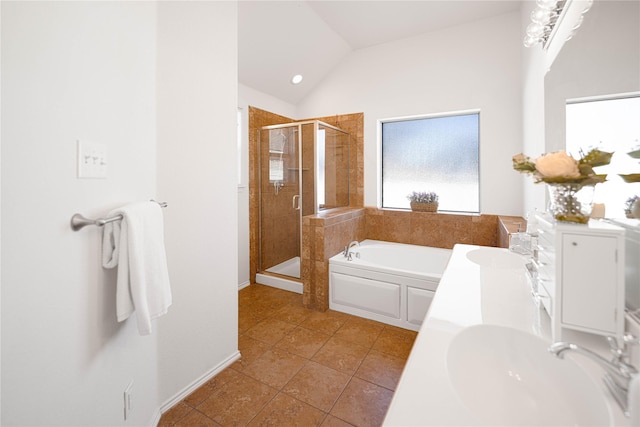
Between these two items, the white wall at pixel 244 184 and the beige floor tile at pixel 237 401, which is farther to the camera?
the white wall at pixel 244 184

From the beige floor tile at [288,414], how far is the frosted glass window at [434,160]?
8.74ft

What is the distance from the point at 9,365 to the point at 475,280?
1.64 m

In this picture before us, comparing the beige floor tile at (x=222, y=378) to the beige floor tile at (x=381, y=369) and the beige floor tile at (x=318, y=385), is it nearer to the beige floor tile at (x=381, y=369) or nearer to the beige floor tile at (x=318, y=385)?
the beige floor tile at (x=318, y=385)

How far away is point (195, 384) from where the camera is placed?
1754 millimetres

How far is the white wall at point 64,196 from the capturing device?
799 millimetres

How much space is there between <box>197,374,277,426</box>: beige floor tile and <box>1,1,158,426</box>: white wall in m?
0.43

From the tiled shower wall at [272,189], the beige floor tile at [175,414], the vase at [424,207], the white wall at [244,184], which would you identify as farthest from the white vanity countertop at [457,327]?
the white wall at [244,184]

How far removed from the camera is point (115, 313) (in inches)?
46.9

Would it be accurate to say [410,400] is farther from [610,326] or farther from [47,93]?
[47,93]

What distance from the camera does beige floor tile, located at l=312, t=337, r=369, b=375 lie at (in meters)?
2.00

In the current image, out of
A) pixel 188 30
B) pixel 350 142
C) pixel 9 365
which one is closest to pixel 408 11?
pixel 350 142

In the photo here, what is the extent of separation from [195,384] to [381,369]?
120 cm

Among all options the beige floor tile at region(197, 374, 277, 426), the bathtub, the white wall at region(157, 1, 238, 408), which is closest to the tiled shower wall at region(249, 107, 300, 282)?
the bathtub

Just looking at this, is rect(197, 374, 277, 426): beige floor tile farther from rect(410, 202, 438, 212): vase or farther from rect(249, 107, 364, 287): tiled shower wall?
rect(410, 202, 438, 212): vase
